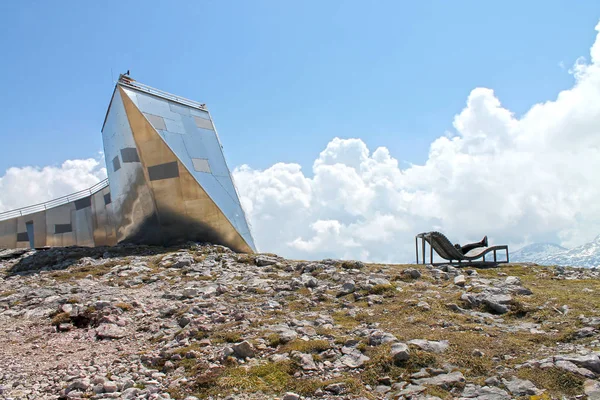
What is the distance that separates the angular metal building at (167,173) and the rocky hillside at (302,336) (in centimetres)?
725

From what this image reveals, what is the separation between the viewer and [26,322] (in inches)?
466

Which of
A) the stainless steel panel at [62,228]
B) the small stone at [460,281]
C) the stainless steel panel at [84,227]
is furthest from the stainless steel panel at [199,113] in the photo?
the small stone at [460,281]

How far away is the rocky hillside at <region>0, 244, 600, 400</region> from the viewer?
22.7ft

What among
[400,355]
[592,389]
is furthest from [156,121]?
[592,389]

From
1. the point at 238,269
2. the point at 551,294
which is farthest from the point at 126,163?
the point at 551,294

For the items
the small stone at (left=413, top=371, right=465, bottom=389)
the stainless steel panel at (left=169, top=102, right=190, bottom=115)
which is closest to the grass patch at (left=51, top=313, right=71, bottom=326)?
the small stone at (left=413, top=371, right=465, bottom=389)

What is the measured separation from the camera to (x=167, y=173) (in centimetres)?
2312

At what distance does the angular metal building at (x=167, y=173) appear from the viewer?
23188 millimetres

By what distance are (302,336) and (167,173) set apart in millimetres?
15873

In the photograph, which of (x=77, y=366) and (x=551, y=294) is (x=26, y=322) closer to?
(x=77, y=366)

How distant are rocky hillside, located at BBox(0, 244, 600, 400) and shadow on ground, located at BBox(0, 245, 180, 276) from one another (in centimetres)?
351

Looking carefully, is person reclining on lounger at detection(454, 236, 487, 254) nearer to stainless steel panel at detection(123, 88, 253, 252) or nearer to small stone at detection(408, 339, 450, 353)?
stainless steel panel at detection(123, 88, 253, 252)

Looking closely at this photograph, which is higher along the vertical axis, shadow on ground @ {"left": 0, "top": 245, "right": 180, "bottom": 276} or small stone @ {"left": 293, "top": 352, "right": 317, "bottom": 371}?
shadow on ground @ {"left": 0, "top": 245, "right": 180, "bottom": 276}

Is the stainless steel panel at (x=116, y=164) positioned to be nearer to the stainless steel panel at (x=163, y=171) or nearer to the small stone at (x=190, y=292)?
the stainless steel panel at (x=163, y=171)
